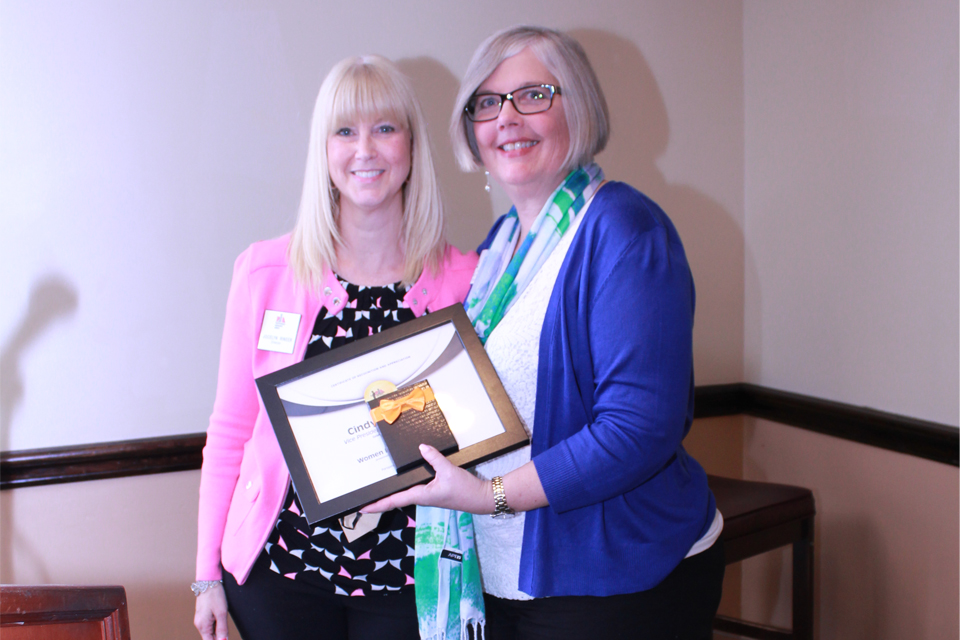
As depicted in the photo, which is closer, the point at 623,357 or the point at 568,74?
the point at 623,357

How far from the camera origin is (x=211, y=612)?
4.47ft

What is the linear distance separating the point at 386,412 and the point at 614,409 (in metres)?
0.38

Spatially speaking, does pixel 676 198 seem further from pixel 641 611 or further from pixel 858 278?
pixel 641 611

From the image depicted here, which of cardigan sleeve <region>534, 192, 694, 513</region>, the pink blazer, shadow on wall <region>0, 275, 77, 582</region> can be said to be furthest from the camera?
shadow on wall <region>0, 275, 77, 582</region>

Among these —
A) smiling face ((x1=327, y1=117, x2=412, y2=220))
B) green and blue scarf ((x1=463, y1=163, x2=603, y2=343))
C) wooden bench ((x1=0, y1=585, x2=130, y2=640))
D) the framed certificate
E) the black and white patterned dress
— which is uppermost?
smiling face ((x1=327, y1=117, x2=412, y2=220))

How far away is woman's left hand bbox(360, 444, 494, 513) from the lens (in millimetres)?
1074

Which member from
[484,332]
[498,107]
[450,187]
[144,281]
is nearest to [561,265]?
[484,332]

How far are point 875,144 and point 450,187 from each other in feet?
4.05

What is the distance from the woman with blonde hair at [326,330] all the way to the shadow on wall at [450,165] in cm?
53

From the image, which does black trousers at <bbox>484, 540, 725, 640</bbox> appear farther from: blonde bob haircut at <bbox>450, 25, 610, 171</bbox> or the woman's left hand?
blonde bob haircut at <bbox>450, 25, 610, 171</bbox>

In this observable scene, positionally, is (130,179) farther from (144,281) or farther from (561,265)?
(561,265)

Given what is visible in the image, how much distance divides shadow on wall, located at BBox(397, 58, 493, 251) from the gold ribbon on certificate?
0.90 meters

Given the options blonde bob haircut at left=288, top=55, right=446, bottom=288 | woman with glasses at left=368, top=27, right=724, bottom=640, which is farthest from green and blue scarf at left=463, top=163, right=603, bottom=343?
blonde bob haircut at left=288, top=55, right=446, bottom=288

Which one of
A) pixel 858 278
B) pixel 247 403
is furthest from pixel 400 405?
pixel 858 278
